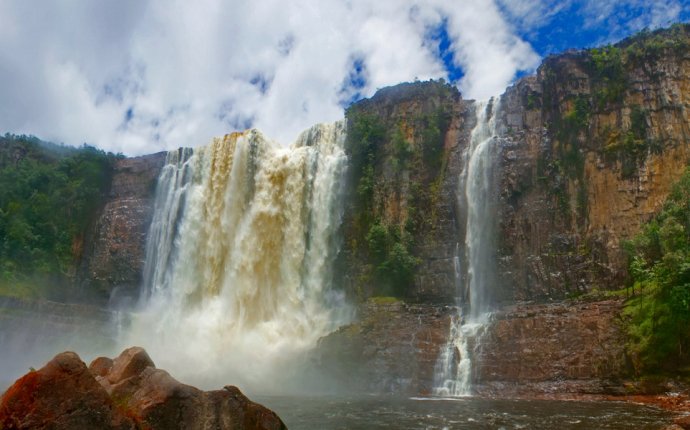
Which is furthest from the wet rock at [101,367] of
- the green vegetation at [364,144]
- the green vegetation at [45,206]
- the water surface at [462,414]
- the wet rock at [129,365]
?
the green vegetation at [45,206]

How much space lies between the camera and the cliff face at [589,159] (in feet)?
95.8

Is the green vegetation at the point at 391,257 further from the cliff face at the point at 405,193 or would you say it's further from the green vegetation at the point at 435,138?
the green vegetation at the point at 435,138

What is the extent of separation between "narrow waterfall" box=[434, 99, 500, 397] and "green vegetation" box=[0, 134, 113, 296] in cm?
3090

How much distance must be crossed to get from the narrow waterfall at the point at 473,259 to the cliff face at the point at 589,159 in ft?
3.36

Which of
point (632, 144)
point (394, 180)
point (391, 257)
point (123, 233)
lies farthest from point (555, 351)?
point (123, 233)

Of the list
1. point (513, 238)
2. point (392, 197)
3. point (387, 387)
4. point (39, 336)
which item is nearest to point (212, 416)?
point (387, 387)

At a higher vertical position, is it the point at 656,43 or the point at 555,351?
the point at 656,43

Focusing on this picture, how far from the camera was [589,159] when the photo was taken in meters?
31.5

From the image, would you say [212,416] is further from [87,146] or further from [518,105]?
[87,146]

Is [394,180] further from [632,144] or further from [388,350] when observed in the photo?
[632,144]

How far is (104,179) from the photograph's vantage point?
162 feet

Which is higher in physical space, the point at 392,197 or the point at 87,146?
the point at 87,146

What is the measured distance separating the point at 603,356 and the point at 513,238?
8986 mm

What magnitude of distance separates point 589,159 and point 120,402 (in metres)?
27.1
